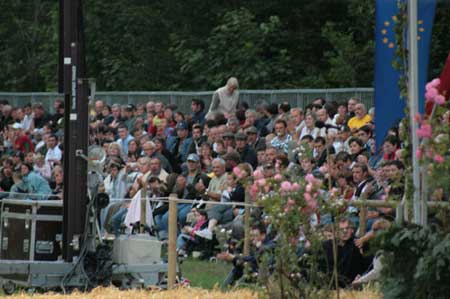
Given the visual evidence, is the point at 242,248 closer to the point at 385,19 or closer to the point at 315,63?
the point at 385,19

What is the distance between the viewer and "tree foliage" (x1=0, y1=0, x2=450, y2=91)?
114 feet

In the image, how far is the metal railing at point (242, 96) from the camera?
26922mm

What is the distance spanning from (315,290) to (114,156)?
40.2ft

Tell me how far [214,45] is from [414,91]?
25348 mm

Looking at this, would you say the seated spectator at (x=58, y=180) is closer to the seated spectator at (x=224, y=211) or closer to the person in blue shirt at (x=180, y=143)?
the person in blue shirt at (x=180, y=143)

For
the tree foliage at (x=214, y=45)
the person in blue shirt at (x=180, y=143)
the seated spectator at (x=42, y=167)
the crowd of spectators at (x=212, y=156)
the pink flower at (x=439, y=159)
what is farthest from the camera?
the tree foliage at (x=214, y=45)

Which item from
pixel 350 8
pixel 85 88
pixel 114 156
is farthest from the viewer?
pixel 350 8

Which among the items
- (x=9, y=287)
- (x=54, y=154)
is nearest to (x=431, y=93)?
(x=9, y=287)

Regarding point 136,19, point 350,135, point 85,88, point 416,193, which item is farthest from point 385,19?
point 136,19

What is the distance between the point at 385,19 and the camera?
561 inches


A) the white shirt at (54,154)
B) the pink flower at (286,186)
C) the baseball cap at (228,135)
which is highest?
the baseball cap at (228,135)

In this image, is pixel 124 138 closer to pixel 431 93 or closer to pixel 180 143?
pixel 180 143

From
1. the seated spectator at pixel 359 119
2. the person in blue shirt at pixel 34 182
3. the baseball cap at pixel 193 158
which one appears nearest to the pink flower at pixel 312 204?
the seated spectator at pixel 359 119

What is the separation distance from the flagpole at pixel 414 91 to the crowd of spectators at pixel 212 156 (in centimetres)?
248
